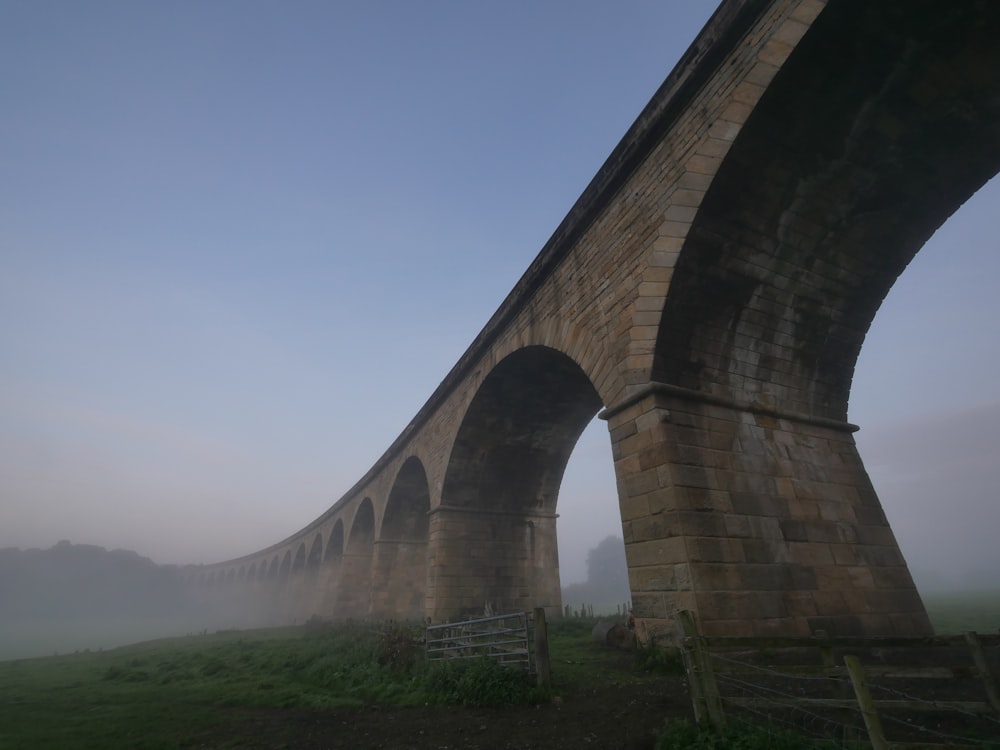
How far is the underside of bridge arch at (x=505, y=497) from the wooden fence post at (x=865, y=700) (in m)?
8.90

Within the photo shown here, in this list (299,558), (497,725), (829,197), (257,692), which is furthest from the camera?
(299,558)

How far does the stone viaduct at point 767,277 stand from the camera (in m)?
5.17

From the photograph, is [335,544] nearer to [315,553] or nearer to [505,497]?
[315,553]

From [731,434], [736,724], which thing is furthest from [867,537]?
[736,724]

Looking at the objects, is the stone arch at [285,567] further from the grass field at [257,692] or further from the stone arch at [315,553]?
the grass field at [257,692]

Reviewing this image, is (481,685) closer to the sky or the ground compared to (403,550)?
closer to the ground

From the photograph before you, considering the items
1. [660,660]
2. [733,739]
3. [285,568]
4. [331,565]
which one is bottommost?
[733,739]

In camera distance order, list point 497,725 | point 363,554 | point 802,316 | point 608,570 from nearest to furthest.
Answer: point 497,725
point 802,316
point 363,554
point 608,570

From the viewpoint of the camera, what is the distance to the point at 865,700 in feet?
9.18

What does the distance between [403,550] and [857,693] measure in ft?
61.4

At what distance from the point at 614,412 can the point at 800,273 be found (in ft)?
10.5

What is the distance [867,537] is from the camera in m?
6.75

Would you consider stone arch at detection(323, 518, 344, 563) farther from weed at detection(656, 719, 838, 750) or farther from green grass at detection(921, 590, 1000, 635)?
weed at detection(656, 719, 838, 750)

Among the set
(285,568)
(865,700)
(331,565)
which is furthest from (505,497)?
(285,568)
